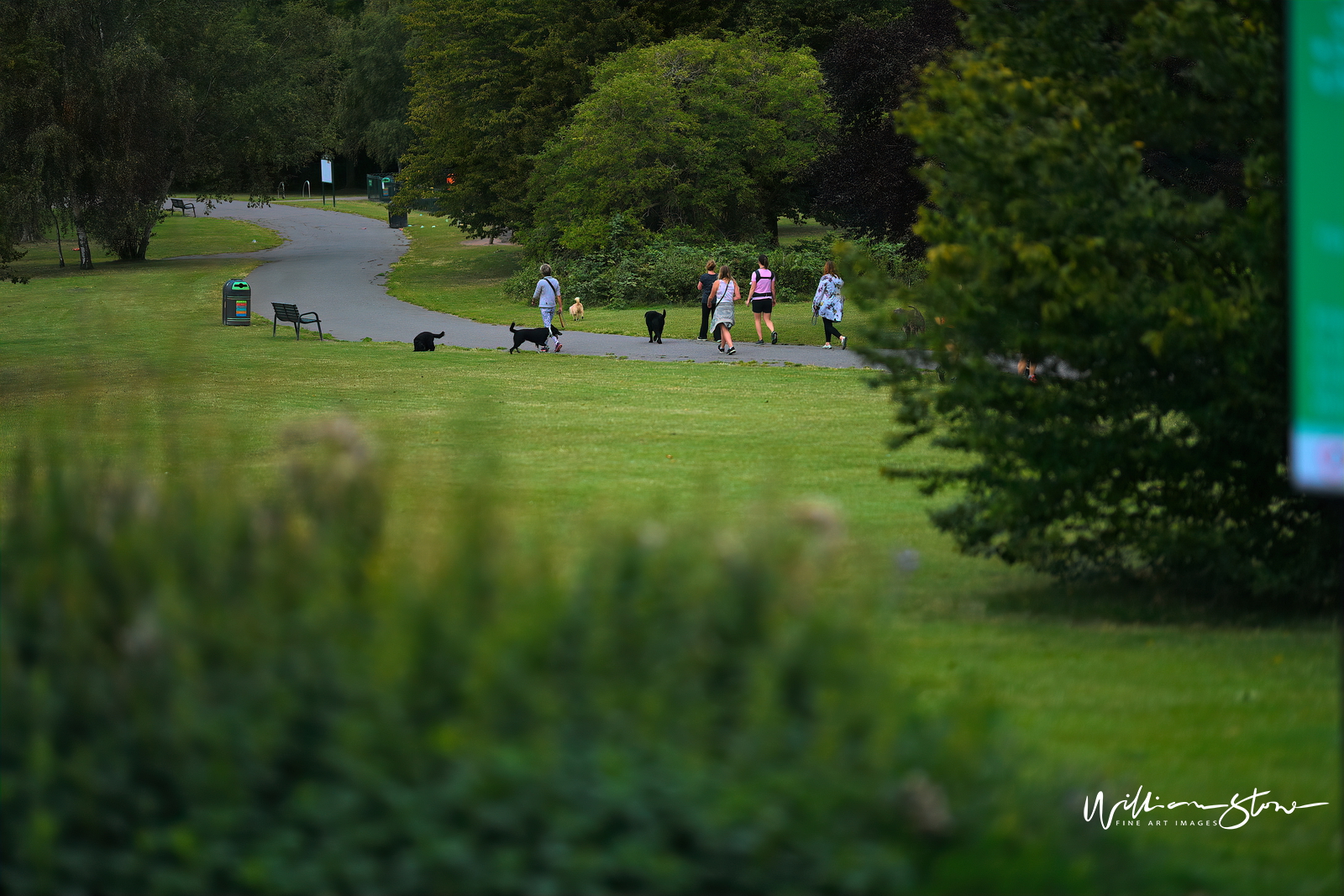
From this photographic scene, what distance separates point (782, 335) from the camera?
3481 centimetres

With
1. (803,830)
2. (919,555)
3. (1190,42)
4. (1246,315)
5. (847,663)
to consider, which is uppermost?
(1190,42)

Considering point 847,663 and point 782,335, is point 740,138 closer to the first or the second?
point 782,335

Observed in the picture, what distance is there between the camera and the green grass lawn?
17.6 feet

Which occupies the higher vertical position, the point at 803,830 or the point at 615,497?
the point at 803,830

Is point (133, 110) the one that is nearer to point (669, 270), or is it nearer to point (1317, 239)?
point (669, 270)

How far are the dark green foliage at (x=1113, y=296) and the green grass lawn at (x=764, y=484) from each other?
692 mm

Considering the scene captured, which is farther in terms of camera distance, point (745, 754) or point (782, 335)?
point (782, 335)

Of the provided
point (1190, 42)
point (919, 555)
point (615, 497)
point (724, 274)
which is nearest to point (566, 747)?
point (1190, 42)

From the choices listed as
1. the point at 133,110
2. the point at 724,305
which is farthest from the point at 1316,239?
the point at 133,110

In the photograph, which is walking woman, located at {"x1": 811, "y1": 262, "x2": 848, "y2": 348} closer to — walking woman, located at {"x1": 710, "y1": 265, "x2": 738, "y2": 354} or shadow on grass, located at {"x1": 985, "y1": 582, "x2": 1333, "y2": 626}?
walking woman, located at {"x1": 710, "y1": 265, "x2": 738, "y2": 354}

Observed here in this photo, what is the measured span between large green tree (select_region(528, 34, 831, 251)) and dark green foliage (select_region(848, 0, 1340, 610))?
35128 millimetres

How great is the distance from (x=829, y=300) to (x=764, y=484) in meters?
17.7

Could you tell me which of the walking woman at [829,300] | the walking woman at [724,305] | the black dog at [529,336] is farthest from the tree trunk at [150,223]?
the walking woman at [829,300]

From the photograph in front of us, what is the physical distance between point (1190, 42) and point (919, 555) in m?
4.70
